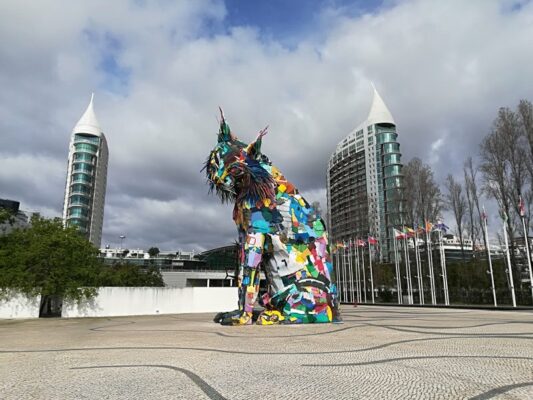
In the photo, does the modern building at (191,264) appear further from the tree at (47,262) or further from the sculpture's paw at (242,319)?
the sculpture's paw at (242,319)

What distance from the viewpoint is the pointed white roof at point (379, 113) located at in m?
86.6

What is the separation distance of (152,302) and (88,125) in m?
76.1

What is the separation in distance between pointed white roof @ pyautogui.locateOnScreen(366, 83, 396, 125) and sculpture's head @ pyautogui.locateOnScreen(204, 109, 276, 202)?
→ 3057 inches

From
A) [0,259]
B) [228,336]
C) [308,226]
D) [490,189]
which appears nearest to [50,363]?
[228,336]

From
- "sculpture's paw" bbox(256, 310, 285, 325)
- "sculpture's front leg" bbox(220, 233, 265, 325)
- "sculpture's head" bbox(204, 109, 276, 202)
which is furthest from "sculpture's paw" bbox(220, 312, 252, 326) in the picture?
"sculpture's head" bbox(204, 109, 276, 202)

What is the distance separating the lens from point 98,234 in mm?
96500

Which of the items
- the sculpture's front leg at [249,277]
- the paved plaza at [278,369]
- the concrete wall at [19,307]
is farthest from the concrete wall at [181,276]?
the paved plaza at [278,369]

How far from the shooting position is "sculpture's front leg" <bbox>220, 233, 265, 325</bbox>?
1384 cm

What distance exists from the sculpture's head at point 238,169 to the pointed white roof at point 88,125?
86.5 meters

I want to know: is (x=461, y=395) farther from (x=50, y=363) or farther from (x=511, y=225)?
(x=511, y=225)

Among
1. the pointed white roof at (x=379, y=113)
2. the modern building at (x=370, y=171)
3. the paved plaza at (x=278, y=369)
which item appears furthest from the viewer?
the pointed white roof at (x=379, y=113)

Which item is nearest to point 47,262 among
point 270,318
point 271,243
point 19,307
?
point 19,307

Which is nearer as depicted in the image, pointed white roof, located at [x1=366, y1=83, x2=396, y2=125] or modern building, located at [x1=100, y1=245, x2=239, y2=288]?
modern building, located at [x1=100, y1=245, x2=239, y2=288]

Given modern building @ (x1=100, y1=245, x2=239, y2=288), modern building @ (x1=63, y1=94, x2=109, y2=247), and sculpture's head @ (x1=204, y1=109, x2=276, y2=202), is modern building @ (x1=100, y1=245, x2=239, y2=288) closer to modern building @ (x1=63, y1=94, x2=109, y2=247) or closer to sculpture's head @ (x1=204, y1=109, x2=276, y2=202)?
modern building @ (x1=63, y1=94, x2=109, y2=247)
